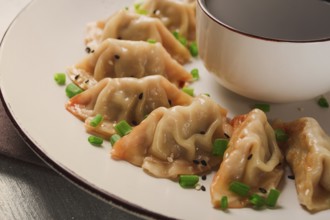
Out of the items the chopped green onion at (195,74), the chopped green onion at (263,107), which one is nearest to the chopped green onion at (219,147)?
the chopped green onion at (263,107)

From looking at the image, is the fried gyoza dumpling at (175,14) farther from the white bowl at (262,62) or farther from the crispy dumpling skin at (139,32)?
the white bowl at (262,62)

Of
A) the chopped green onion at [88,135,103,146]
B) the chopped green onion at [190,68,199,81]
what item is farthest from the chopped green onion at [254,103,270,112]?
the chopped green onion at [88,135,103,146]

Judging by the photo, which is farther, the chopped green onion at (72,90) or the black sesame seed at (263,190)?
the chopped green onion at (72,90)

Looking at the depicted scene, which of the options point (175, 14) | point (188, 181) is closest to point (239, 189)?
point (188, 181)

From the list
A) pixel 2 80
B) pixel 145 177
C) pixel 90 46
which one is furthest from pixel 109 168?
pixel 90 46

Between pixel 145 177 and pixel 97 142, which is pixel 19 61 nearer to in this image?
pixel 97 142

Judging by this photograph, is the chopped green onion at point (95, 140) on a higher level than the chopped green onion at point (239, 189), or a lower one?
higher
